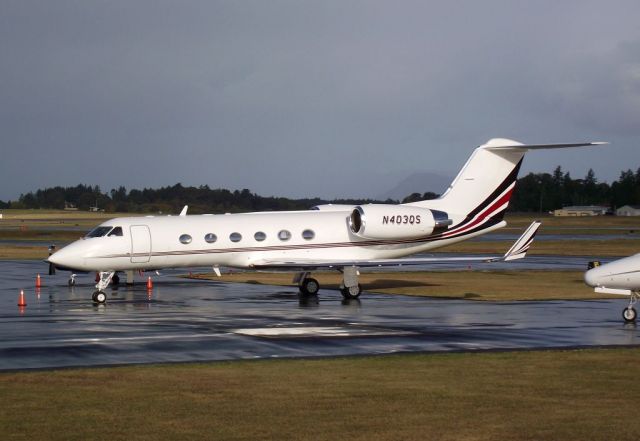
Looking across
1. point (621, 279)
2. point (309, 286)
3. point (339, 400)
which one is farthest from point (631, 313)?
point (309, 286)

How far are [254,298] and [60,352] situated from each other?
13291 mm

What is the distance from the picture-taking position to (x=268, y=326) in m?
22.4

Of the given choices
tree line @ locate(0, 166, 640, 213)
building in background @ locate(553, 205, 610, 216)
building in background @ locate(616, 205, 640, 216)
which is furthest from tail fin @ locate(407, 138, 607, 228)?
building in background @ locate(553, 205, 610, 216)

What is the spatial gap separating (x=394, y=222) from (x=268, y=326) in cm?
1085

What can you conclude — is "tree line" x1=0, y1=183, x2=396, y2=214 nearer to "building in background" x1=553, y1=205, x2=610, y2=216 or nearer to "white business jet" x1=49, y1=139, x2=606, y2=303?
"white business jet" x1=49, y1=139, x2=606, y2=303

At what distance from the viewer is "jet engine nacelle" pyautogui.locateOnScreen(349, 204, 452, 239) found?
32156 mm

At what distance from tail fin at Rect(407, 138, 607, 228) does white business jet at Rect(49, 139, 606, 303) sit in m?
0.03

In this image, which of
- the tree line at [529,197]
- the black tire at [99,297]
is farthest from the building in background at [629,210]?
the black tire at [99,297]

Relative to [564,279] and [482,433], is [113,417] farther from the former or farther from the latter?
[564,279]

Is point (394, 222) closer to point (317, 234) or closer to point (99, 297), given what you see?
point (317, 234)

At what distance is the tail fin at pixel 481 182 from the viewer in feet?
111

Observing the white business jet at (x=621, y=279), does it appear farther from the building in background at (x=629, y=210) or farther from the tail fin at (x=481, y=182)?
the building in background at (x=629, y=210)

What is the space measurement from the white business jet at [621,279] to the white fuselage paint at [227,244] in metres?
11.0

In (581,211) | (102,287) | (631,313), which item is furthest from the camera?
(581,211)
